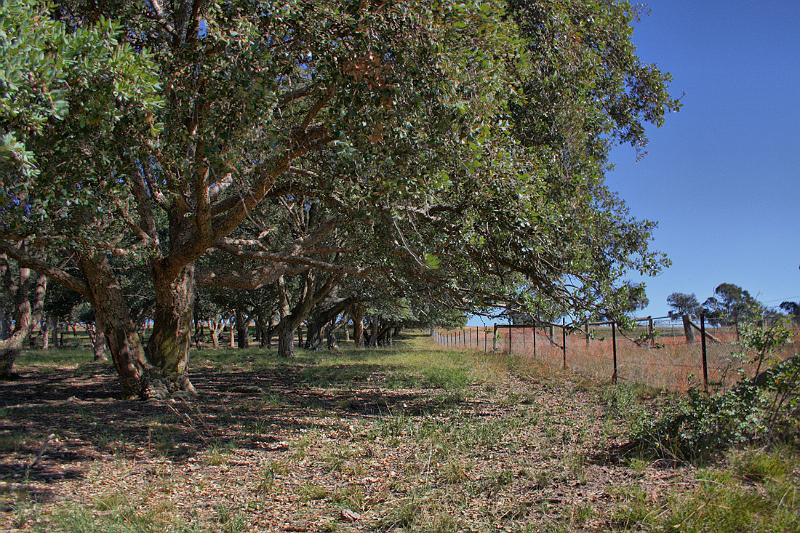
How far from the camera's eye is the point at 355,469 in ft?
20.7

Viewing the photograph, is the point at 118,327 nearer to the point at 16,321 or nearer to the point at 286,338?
the point at 16,321

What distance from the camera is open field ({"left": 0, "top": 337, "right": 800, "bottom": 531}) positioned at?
4.71 metres

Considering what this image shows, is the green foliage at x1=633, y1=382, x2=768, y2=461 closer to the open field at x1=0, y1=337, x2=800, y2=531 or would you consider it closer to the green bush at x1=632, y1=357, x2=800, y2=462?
the green bush at x1=632, y1=357, x2=800, y2=462

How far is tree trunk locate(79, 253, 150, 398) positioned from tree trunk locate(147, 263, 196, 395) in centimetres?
31

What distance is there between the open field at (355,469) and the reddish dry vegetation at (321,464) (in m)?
0.02

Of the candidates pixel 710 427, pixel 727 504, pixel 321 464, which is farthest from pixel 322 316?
pixel 727 504

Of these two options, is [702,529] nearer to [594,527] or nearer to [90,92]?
[594,527]

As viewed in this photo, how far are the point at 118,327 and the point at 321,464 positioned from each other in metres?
6.32

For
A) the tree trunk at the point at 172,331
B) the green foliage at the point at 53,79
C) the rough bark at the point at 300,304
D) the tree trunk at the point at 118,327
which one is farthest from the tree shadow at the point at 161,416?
the rough bark at the point at 300,304

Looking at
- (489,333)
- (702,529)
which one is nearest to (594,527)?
(702,529)

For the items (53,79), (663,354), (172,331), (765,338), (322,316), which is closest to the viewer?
(53,79)

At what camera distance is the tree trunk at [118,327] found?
35.5 ft

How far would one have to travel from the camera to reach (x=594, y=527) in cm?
438

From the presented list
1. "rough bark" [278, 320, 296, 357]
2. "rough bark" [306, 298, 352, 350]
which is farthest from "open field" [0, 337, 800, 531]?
"rough bark" [306, 298, 352, 350]
